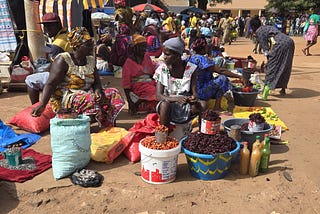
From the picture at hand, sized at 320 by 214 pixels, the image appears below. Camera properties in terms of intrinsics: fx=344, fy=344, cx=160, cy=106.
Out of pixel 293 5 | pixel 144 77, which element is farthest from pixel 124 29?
pixel 293 5

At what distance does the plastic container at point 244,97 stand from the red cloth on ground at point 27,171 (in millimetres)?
3471

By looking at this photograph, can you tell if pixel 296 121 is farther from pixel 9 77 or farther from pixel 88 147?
pixel 9 77

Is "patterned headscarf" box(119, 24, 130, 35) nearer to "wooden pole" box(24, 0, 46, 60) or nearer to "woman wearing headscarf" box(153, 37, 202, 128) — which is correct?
"wooden pole" box(24, 0, 46, 60)

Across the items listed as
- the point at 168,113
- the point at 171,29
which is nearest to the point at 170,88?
the point at 168,113

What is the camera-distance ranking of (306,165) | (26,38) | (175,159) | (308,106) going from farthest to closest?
(26,38), (308,106), (306,165), (175,159)

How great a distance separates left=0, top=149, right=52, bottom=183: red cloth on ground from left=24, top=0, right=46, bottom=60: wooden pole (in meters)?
4.36

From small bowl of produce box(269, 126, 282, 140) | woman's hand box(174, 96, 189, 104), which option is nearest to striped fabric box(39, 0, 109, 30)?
woman's hand box(174, 96, 189, 104)

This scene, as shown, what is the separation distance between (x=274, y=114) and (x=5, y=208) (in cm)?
417

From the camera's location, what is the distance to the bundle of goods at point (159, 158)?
10.5 ft

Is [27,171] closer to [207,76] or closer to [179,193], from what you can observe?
[179,193]

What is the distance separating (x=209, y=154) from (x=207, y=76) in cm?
233

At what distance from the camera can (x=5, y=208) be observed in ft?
9.82

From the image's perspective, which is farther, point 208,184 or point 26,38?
point 26,38

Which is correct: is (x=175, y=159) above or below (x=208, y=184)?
above
